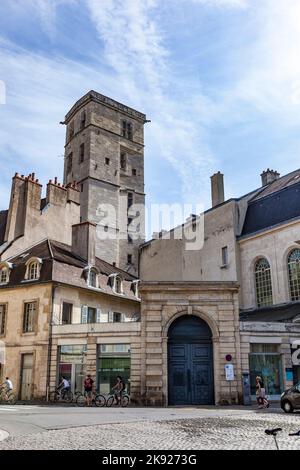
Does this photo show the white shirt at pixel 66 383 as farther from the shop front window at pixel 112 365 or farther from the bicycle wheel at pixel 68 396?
the shop front window at pixel 112 365

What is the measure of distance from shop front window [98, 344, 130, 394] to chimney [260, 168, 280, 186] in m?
21.5

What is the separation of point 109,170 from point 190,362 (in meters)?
33.7

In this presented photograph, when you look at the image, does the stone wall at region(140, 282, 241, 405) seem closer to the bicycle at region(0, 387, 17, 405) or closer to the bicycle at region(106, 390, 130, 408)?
the bicycle at region(106, 390, 130, 408)

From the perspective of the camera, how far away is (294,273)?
95.4 ft

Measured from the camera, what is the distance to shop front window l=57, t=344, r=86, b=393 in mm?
23094

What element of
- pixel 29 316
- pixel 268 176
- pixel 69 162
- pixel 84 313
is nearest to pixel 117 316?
pixel 84 313

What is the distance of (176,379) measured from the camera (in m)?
21.0

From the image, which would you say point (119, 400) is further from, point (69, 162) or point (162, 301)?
point (69, 162)

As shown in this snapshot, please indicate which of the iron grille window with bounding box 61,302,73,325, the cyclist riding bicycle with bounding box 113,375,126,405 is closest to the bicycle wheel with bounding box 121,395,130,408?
the cyclist riding bicycle with bounding box 113,375,126,405

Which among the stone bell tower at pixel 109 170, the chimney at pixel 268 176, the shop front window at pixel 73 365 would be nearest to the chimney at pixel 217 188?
the chimney at pixel 268 176

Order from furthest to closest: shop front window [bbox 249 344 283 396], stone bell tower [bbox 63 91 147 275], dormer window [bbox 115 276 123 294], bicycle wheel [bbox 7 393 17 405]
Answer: stone bell tower [bbox 63 91 147 275] → dormer window [bbox 115 276 123 294] → bicycle wheel [bbox 7 393 17 405] → shop front window [bbox 249 344 283 396]

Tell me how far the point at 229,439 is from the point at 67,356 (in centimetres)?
1485

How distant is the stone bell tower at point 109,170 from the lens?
160ft
